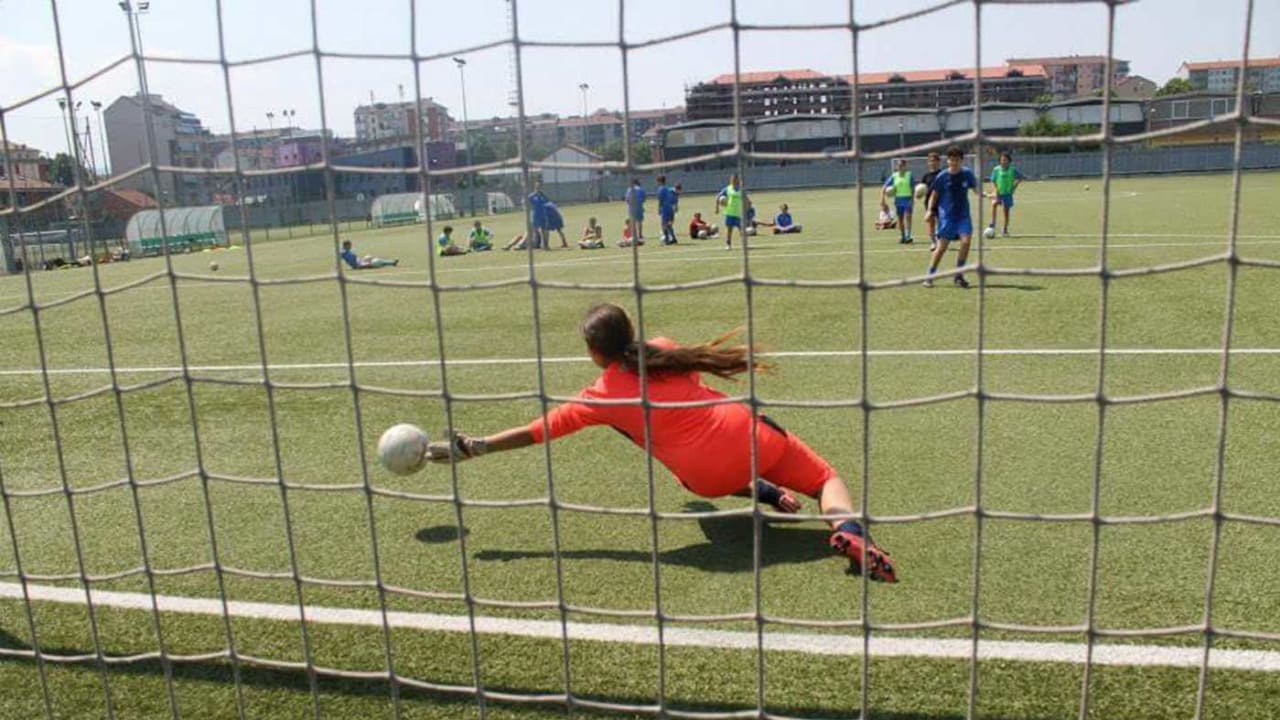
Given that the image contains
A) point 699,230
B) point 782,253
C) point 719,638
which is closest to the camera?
point 719,638

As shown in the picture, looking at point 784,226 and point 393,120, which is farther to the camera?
point 784,226

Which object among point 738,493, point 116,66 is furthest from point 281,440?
point 116,66

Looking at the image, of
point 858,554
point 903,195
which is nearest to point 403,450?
point 858,554

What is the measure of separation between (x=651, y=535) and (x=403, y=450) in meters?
1.45

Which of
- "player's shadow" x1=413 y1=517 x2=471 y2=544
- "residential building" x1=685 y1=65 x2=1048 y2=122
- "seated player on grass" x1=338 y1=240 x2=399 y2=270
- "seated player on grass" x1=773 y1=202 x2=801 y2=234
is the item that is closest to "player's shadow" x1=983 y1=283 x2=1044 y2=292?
"residential building" x1=685 y1=65 x2=1048 y2=122

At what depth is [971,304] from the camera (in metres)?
11.2

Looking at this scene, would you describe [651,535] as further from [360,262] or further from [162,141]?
[360,262]

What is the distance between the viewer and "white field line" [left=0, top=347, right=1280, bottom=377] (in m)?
8.25

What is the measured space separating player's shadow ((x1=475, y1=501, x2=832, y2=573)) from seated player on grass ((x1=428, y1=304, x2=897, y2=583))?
0.12 meters

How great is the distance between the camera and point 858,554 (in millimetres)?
4180

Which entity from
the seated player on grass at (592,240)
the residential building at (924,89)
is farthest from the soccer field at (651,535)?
the seated player on grass at (592,240)

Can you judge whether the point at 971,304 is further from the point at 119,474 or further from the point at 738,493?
the point at 119,474

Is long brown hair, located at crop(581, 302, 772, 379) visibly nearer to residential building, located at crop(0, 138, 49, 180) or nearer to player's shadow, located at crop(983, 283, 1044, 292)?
residential building, located at crop(0, 138, 49, 180)

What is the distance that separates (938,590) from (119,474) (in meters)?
4.93
